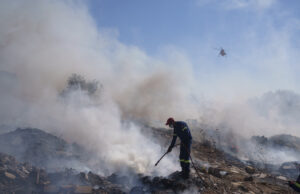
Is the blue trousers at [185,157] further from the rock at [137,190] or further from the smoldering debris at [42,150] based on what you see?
A: the smoldering debris at [42,150]

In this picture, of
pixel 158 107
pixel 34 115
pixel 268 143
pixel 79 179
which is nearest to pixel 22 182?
pixel 79 179

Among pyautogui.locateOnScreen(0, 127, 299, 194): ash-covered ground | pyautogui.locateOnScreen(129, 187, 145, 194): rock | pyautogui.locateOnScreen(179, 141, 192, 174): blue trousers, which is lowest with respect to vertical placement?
pyautogui.locateOnScreen(129, 187, 145, 194): rock

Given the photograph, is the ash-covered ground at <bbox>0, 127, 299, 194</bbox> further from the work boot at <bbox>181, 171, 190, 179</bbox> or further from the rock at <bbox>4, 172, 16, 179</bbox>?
the work boot at <bbox>181, 171, 190, 179</bbox>

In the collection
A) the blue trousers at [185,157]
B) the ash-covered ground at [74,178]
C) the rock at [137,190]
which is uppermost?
the blue trousers at [185,157]

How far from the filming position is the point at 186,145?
20.8 feet

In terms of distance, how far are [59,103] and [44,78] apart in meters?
6.41

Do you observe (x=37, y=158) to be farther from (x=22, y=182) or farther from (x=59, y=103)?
(x=59, y=103)

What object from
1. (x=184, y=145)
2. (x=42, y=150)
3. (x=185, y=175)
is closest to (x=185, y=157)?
(x=184, y=145)

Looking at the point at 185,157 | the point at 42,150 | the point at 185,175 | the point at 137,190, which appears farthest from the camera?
the point at 42,150

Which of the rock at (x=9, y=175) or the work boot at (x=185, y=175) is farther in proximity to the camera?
the work boot at (x=185, y=175)

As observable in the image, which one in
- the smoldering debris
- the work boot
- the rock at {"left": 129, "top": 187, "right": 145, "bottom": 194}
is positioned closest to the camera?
the rock at {"left": 129, "top": 187, "right": 145, "bottom": 194}

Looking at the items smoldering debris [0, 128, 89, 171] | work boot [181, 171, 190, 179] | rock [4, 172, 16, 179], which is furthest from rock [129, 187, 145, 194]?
rock [4, 172, 16, 179]

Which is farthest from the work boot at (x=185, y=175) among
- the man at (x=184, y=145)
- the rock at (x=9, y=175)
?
the rock at (x=9, y=175)

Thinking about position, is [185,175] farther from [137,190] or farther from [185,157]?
[137,190]
